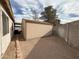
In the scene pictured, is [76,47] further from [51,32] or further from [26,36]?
[51,32]

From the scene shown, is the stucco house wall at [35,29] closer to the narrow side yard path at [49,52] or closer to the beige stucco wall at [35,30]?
the beige stucco wall at [35,30]

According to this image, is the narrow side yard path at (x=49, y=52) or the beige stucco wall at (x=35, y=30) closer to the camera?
the narrow side yard path at (x=49, y=52)

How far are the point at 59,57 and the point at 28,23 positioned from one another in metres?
8.90

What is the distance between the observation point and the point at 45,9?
37219 mm

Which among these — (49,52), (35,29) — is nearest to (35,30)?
(35,29)

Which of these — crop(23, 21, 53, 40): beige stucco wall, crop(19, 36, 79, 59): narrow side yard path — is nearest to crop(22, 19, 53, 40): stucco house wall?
crop(23, 21, 53, 40): beige stucco wall

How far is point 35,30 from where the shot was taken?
16.6 m

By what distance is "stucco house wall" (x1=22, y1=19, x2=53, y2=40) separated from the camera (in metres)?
15.7

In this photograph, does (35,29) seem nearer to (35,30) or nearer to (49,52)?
(35,30)

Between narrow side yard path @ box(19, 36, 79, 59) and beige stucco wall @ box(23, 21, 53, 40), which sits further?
beige stucco wall @ box(23, 21, 53, 40)

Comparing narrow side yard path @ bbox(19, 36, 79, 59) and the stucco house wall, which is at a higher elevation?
the stucco house wall

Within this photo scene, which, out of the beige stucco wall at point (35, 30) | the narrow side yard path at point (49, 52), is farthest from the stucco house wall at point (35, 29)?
the narrow side yard path at point (49, 52)

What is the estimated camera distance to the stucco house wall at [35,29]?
51.5 ft

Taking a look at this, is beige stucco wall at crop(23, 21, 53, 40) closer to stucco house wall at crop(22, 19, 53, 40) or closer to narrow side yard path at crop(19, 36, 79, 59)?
stucco house wall at crop(22, 19, 53, 40)
